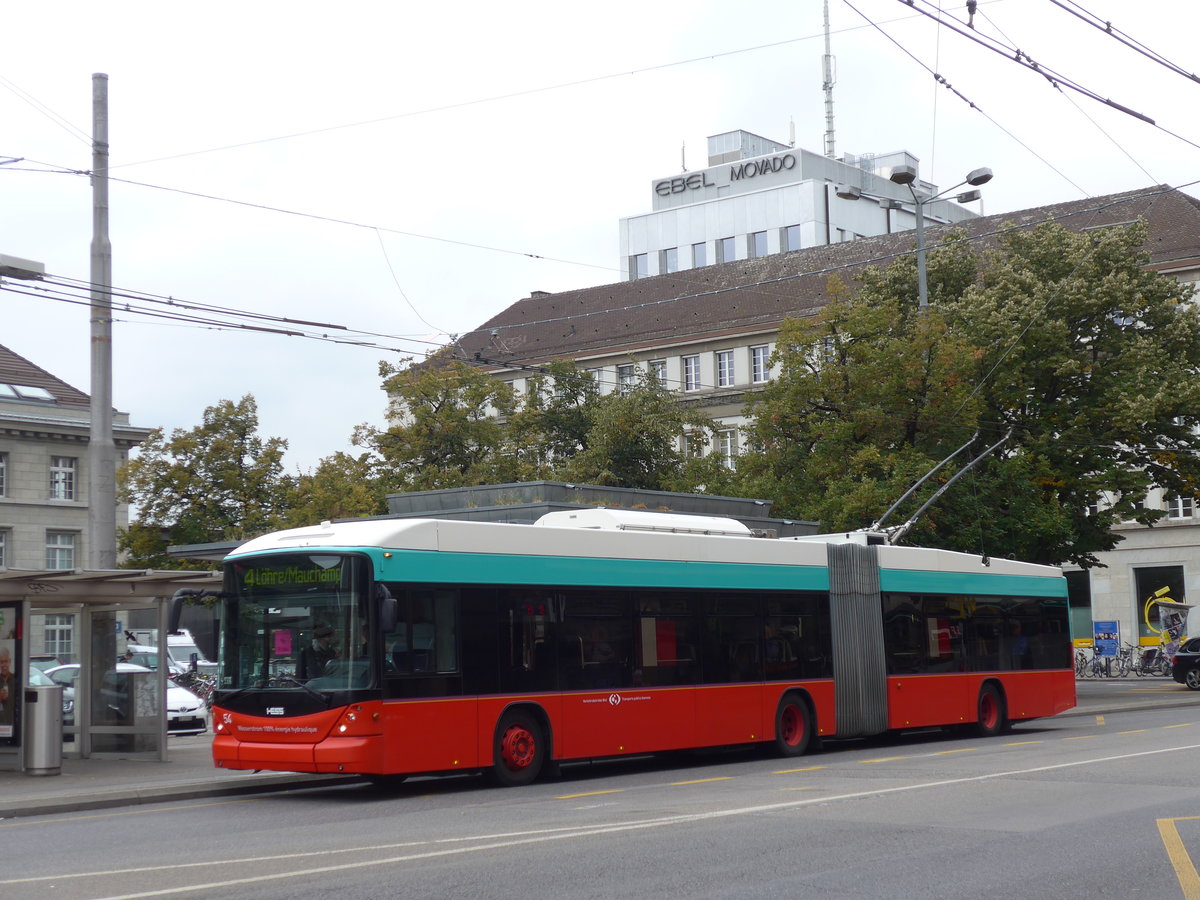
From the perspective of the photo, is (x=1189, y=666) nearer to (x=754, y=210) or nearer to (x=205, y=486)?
(x=205, y=486)

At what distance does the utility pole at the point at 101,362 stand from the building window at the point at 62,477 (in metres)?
40.1

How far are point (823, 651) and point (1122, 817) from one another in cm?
913

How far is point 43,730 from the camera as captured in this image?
18.0 meters

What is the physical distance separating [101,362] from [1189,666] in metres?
31.5

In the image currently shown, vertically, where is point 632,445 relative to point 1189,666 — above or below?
above

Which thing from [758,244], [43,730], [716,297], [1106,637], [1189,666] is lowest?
[1189,666]

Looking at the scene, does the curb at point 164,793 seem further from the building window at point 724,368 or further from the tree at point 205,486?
the building window at point 724,368

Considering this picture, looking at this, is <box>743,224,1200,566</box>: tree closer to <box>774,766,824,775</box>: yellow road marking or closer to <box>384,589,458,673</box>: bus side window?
<box>774,766,824,775</box>: yellow road marking

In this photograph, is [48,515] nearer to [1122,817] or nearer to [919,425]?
[919,425]

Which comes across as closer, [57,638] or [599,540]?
[599,540]

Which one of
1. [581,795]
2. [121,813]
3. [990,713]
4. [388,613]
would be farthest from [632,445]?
[121,813]

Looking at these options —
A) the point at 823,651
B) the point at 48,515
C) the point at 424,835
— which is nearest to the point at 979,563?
the point at 823,651

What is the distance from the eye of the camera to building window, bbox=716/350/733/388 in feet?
234

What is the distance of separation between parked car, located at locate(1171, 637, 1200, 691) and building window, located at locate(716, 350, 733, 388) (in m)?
32.2
